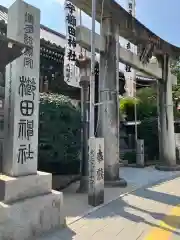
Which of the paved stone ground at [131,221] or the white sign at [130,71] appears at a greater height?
the white sign at [130,71]

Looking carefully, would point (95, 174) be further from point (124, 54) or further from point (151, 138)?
point (151, 138)

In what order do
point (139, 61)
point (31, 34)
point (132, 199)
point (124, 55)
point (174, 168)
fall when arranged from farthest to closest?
point (174, 168) < point (139, 61) < point (124, 55) < point (132, 199) < point (31, 34)

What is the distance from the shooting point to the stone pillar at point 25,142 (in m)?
4.32

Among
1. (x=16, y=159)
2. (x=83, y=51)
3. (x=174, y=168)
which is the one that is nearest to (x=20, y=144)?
(x=16, y=159)

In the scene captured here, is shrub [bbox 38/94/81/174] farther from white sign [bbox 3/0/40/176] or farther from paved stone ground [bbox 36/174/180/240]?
white sign [bbox 3/0/40/176]

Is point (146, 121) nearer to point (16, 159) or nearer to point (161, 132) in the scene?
point (161, 132)

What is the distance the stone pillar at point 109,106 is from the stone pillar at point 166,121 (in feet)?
18.3

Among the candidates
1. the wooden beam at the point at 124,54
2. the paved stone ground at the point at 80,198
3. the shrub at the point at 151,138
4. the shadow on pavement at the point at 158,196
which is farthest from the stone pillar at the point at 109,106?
the shrub at the point at 151,138

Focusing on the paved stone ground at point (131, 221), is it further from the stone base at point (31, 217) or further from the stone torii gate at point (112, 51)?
the stone torii gate at point (112, 51)

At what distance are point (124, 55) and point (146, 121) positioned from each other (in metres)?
8.14

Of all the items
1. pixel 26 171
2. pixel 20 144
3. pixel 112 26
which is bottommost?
pixel 26 171

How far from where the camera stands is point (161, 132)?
14398 millimetres

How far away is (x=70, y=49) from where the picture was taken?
795cm

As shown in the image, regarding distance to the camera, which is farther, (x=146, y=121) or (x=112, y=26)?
(x=146, y=121)
